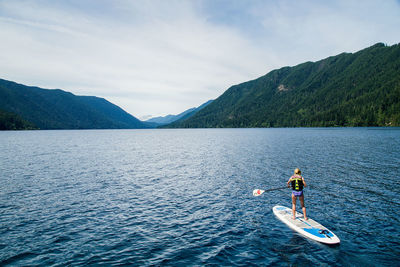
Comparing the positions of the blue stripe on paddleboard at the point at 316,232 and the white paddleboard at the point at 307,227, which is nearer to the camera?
the white paddleboard at the point at 307,227

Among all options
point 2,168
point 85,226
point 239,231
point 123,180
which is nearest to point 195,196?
point 239,231

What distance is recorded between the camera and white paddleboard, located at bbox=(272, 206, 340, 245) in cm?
1688

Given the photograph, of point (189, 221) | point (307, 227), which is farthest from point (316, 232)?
point (189, 221)

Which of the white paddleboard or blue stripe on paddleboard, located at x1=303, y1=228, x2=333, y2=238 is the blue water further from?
blue stripe on paddleboard, located at x1=303, y1=228, x2=333, y2=238

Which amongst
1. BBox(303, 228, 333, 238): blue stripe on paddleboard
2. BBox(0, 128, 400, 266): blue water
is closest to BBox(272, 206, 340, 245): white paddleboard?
BBox(303, 228, 333, 238): blue stripe on paddleboard

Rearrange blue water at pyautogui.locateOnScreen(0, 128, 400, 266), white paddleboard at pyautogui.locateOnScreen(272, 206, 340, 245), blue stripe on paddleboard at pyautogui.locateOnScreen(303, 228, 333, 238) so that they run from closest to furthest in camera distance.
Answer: blue water at pyautogui.locateOnScreen(0, 128, 400, 266) → white paddleboard at pyautogui.locateOnScreen(272, 206, 340, 245) → blue stripe on paddleboard at pyautogui.locateOnScreen(303, 228, 333, 238)

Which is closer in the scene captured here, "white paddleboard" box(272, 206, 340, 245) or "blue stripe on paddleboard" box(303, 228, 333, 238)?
"white paddleboard" box(272, 206, 340, 245)

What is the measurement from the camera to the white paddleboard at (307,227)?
55.4ft

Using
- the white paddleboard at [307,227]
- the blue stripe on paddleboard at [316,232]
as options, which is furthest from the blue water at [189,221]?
the blue stripe on paddleboard at [316,232]

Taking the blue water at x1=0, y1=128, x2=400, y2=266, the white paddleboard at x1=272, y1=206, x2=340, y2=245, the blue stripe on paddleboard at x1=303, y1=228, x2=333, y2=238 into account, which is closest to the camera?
the blue water at x1=0, y1=128, x2=400, y2=266

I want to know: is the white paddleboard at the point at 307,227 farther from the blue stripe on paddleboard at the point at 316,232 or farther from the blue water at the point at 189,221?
the blue water at the point at 189,221

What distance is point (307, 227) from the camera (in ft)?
61.6

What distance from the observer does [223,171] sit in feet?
146

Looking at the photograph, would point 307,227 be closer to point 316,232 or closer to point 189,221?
point 316,232
